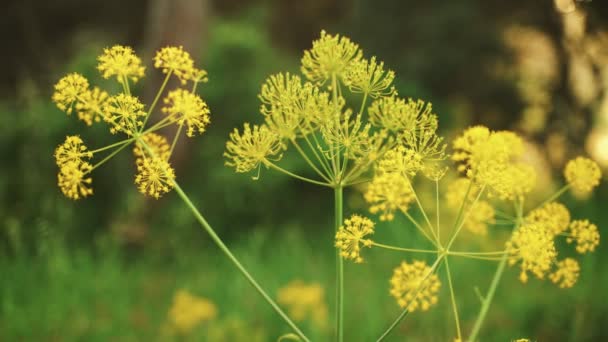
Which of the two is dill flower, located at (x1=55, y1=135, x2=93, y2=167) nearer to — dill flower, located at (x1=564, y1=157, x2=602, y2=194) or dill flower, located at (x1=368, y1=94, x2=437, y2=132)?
dill flower, located at (x1=368, y1=94, x2=437, y2=132)

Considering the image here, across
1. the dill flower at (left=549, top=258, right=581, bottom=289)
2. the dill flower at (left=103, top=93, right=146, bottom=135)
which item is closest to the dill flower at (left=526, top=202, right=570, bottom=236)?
the dill flower at (left=549, top=258, right=581, bottom=289)

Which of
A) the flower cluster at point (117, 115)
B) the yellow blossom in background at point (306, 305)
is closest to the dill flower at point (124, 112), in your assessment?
the flower cluster at point (117, 115)

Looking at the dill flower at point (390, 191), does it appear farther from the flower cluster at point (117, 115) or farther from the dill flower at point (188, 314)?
the dill flower at point (188, 314)

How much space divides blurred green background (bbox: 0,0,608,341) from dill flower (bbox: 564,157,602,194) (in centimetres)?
213

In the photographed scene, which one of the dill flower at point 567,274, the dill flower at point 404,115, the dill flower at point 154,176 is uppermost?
the dill flower at point 404,115

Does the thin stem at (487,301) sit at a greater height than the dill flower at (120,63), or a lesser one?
lesser

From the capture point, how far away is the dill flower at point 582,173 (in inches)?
67.1

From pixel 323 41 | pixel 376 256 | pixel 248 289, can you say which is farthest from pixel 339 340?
pixel 376 256

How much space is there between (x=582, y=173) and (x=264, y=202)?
551 centimetres

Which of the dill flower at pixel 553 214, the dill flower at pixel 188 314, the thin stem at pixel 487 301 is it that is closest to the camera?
the thin stem at pixel 487 301

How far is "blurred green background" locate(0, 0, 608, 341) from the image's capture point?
3.97 metres

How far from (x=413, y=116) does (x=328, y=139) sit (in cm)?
19

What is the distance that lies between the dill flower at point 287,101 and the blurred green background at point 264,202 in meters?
2.50

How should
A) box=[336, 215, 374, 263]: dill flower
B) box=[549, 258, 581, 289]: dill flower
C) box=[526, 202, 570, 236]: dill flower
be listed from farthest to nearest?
box=[526, 202, 570, 236]: dill flower → box=[549, 258, 581, 289]: dill flower → box=[336, 215, 374, 263]: dill flower
